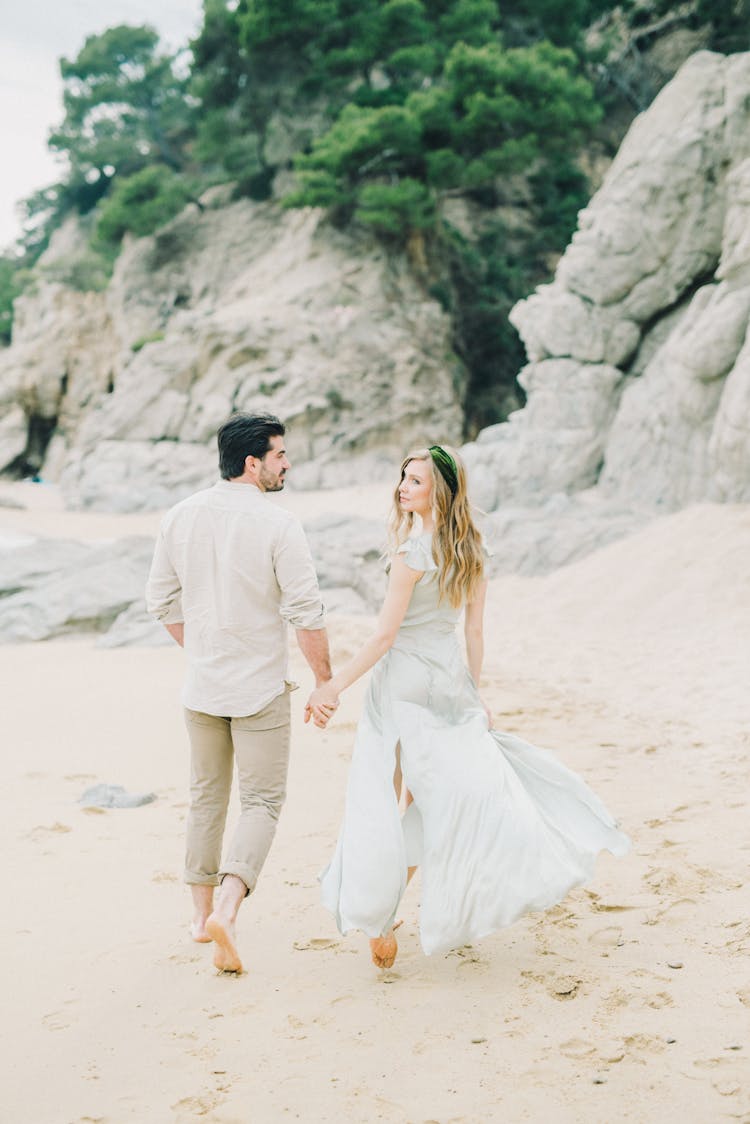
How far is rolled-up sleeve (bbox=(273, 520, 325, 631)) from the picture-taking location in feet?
9.51

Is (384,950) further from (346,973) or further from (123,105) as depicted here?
(123,105)

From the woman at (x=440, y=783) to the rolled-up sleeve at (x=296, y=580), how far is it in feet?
0.70

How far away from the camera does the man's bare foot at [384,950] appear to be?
2764 millimetres

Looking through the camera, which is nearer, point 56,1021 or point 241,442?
point 56,1021

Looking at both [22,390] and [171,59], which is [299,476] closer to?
[22,390]

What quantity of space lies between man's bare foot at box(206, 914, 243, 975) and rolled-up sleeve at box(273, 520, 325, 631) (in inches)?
35.2

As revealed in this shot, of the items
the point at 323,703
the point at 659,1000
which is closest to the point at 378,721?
the point at 323,703

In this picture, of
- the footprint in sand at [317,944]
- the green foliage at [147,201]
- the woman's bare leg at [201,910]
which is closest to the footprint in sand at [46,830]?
the woman's bare leg at [201,910]

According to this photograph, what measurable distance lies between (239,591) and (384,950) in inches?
44.7

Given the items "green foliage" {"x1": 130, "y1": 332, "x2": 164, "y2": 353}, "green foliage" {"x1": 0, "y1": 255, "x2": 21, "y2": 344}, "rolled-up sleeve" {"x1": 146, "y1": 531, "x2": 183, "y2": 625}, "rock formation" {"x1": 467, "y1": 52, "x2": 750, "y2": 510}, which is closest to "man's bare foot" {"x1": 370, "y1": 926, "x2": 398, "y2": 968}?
"rolled-up sleeve" {"x1": 146, "y1": 531, "x2": 183, "y2": 625}

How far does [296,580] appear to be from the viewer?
290 cm

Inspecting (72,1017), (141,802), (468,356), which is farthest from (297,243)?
(72,1017)

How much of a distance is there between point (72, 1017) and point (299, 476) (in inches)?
705

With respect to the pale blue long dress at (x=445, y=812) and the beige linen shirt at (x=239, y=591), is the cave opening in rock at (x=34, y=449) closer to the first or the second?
the beige linen shirt at (x=239, y=591)
